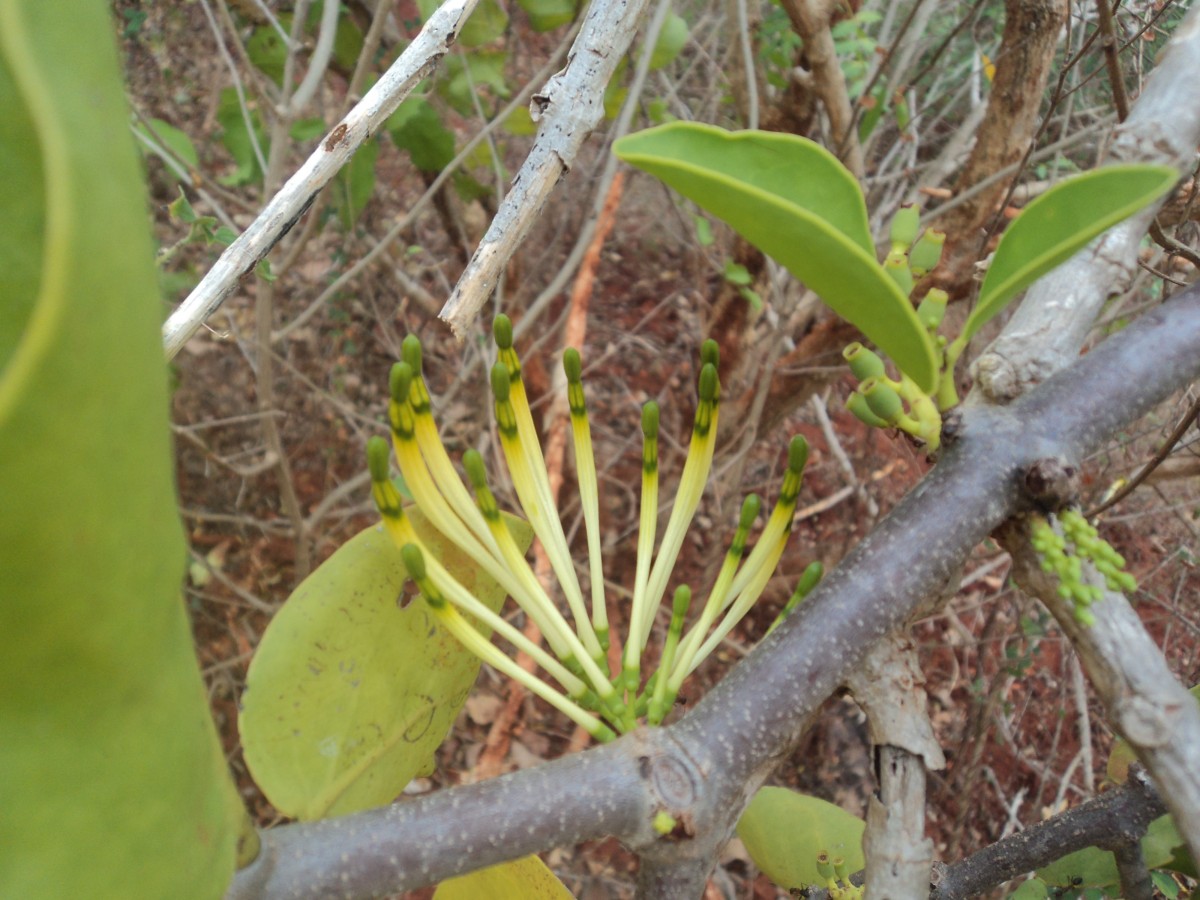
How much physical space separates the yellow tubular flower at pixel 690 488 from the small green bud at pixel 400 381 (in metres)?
0.19

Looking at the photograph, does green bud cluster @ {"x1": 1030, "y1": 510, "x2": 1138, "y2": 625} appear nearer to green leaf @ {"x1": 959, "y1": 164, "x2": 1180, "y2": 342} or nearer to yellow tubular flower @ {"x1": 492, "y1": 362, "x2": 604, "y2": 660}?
green leaf @ {"x1": 959, "y1": 164, "x2": 1180, "y2": 342}

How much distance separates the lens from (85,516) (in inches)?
6.7

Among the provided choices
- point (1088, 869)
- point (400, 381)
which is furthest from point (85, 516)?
point (1088, 869)

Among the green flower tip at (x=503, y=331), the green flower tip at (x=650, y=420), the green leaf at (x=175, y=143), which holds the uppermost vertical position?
the green flower tip at (x=503, y=331)

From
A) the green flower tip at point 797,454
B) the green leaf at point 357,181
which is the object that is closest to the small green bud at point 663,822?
the green flower tip at point 797,454

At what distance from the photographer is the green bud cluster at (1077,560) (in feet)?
1.44

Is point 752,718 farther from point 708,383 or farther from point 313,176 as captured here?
point 313,176

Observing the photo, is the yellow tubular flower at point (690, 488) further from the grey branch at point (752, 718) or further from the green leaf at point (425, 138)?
the green leaf at point (425, 138)

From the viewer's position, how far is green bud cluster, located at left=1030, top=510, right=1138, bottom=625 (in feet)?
1.44

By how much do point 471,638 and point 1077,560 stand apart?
338 mm

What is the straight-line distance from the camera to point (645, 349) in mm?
2652

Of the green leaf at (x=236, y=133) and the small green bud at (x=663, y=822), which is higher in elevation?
the green leaf at (x=236, y=133)

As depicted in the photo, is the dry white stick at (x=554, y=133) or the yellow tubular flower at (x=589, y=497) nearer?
the dry white stick at (x=554, y=133)

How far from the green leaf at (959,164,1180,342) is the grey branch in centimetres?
10
